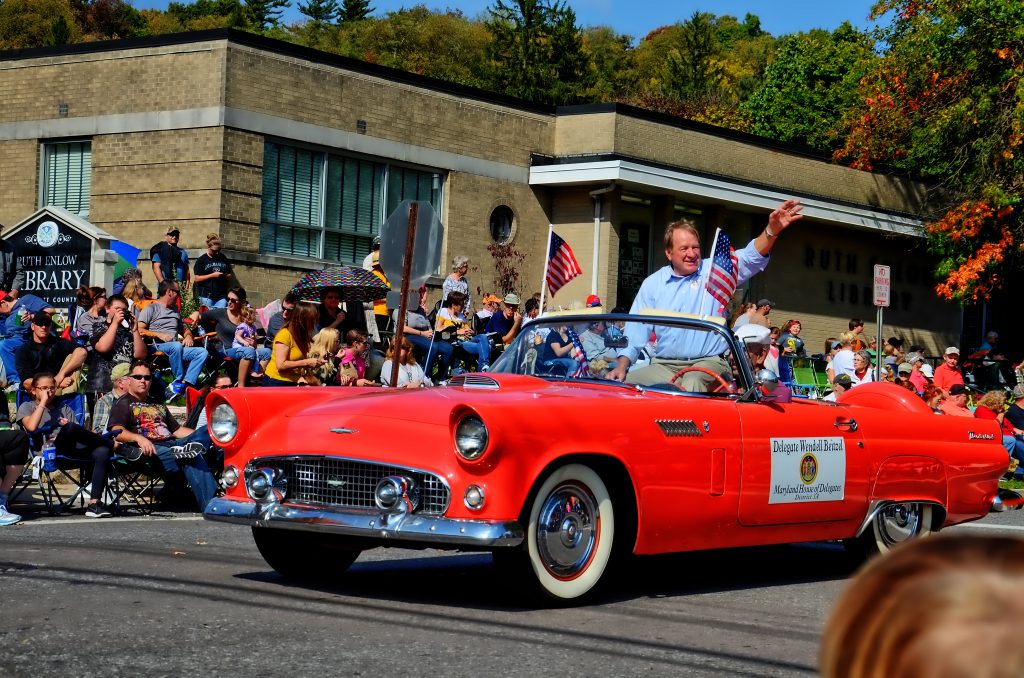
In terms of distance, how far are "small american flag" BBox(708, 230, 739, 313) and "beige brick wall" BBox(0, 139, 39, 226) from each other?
668 inches

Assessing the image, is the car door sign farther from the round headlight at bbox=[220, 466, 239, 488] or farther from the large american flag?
the large american flag

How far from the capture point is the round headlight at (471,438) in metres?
6.40

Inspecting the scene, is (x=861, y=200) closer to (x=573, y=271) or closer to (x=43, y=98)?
(x=43, y=98)

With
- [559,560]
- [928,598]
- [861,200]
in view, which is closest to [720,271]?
[559,560]

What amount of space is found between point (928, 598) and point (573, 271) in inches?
374

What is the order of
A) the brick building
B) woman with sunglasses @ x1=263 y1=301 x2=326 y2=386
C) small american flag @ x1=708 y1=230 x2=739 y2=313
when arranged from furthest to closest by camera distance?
the brick building
woman with sunglasses @ x1=263 y1=301 x2=326 y2=386
small american flag @ x1=708 y1=230 x2=739 y2=313

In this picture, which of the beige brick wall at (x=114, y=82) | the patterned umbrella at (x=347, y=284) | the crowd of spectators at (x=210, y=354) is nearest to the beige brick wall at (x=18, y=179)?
the beige brick wall at (x=114, y=82)

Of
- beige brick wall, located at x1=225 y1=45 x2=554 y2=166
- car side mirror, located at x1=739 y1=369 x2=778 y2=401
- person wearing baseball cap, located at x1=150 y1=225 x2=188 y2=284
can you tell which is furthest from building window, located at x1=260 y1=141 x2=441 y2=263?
car side mirror, located at x1=739 y1=369 x2=778 y2=401

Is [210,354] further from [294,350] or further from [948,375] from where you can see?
[948,375]

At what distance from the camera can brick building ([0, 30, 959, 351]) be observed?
21297 millimetres

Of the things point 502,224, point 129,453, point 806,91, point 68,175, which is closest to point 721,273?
point 129,453

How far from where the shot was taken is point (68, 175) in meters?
22.8

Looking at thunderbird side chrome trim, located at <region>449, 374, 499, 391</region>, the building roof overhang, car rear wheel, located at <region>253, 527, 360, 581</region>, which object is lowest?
car rear wheel, located at <region>253, 527, 360, 581</region>

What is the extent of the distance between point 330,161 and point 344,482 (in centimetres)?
1652
